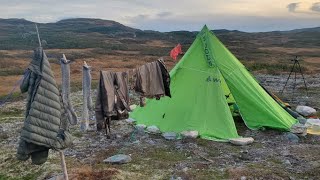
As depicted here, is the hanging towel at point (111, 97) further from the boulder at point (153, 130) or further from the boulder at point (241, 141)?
the boulder at point (241, 141)

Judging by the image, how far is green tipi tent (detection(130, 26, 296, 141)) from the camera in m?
15.8

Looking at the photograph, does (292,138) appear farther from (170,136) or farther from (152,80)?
(152,80)

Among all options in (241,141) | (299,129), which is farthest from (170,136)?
(299,129)

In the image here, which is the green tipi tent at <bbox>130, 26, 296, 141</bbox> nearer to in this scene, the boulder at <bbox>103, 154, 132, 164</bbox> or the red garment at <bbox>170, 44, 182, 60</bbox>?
Result: the red garment at <bbox>170, 44, 182, 60</bbox>

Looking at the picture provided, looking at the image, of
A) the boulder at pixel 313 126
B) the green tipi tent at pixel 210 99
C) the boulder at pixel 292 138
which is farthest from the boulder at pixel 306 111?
the boulder at pixel 292 138

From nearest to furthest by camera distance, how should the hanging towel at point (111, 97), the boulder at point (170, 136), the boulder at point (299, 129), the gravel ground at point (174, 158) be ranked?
the gravel ground at point (174, 158)
the hanging towel at point (111, 97)
the boulder at point (170, 136)
the boulder at point (299, 129)

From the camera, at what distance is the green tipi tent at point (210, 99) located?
1576 centimetres

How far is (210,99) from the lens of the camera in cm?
1606

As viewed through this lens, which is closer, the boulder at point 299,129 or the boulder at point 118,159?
the boulder at point 118,159

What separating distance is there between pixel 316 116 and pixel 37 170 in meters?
13.1

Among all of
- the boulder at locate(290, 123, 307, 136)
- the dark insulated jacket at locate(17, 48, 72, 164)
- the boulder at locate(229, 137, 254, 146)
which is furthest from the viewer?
the boulder at locate(290, 123, 307, 136)

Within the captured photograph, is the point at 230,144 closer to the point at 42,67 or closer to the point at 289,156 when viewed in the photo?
the point at 289,156

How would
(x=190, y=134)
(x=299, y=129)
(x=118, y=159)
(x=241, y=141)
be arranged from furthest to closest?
1. (x=299, y=129)
2. (x=190, y=134)
3. (x=241, y=141)
4. (x=118, y=159)

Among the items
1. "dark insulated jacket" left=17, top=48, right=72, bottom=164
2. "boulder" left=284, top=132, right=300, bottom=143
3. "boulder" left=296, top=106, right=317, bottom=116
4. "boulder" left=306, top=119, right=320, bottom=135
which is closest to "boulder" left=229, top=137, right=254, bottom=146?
"boulder" left=284, top=132, right=300, bottom=143
